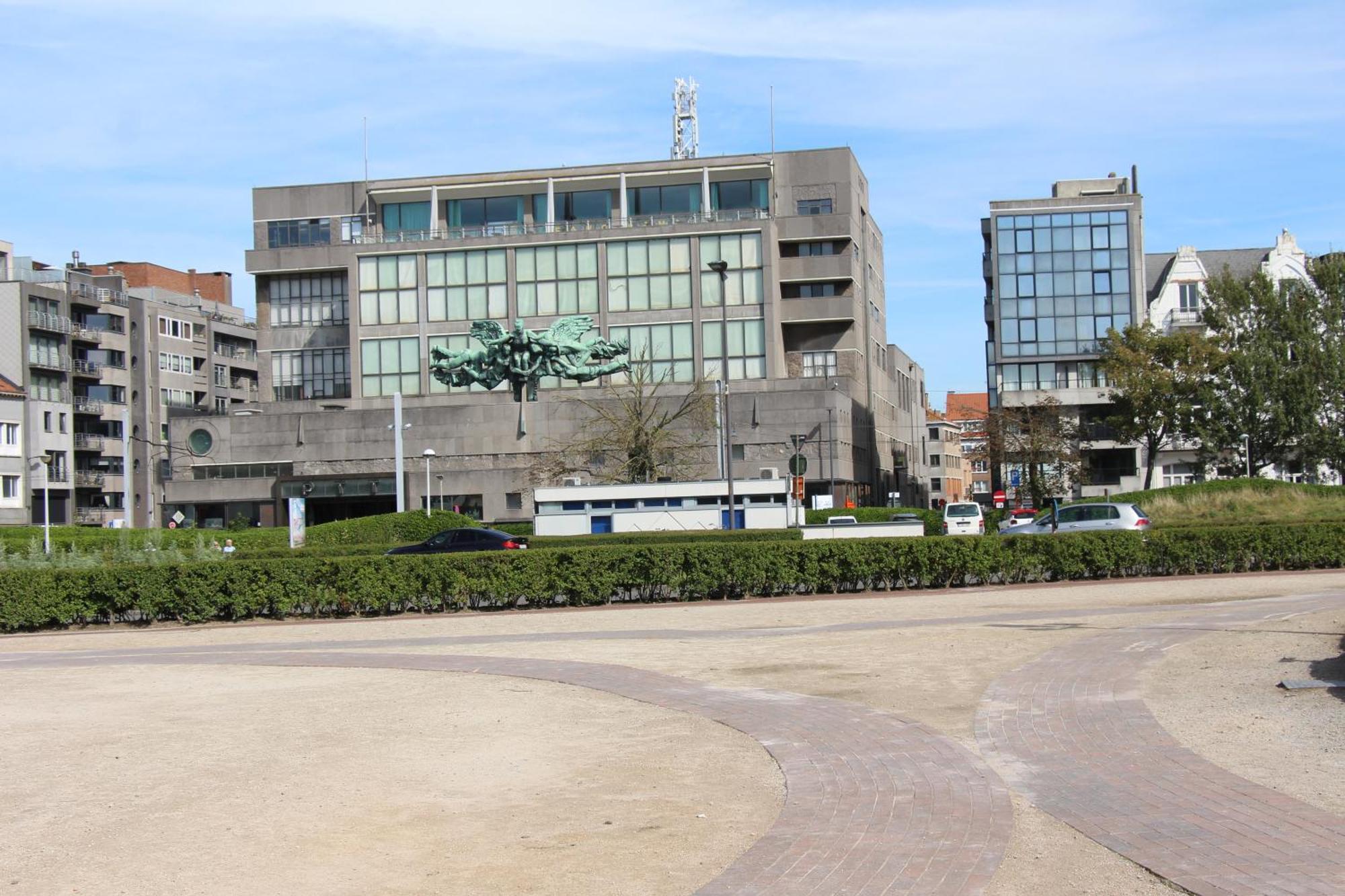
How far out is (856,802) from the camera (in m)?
8.51

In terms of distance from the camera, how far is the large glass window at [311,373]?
8612cm

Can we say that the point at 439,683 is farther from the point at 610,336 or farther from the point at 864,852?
the point at 610,336

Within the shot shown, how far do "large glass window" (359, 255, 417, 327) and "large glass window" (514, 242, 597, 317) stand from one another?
23.8 ft

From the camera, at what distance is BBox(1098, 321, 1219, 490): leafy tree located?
65625mm

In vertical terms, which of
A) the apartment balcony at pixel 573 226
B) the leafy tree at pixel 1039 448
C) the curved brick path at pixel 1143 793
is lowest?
the curved brick path at pixel 1143 793

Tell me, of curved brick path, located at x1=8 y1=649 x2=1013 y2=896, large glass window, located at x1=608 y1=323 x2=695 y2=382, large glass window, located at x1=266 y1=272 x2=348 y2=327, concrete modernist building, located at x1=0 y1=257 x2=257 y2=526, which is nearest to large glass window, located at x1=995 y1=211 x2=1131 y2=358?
large glass window, located at x1=608 y1=323 x2=695 y2=382

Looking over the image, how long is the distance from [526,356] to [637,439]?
12204 millimetres

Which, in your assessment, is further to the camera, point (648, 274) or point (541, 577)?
point (648, 274)

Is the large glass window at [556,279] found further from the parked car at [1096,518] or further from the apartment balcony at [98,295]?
the parked car at [1096,518]

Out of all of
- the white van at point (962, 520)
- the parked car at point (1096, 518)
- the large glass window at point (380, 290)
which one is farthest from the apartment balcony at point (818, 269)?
the parked car at point (1096, 518)

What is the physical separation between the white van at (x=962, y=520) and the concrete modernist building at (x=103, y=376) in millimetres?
46718

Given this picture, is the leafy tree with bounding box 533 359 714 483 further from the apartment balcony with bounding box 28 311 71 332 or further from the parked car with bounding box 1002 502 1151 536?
the apartment balcony with bounding box 28 311 71 332

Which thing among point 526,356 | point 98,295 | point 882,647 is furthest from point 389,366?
point 882,647

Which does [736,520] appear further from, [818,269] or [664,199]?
[664,199]
